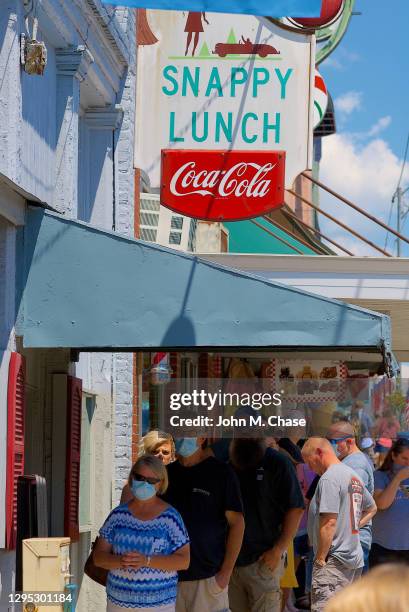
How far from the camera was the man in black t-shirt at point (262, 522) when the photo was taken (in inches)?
339

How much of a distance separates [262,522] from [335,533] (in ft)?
1.70

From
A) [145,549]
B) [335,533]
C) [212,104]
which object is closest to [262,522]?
[335,533]

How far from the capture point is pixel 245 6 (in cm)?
809

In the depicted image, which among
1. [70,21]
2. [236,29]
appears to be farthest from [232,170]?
[70,21]

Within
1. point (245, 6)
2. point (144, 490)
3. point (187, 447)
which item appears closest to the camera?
point (144, 490)

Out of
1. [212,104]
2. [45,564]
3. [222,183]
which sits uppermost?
[212,104]

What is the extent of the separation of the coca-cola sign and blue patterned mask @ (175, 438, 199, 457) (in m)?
3.60

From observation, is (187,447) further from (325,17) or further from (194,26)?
(325,17)

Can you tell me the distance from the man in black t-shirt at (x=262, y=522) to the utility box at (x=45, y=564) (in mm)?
2150

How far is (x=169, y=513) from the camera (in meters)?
7.11

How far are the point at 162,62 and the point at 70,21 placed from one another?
173 cm

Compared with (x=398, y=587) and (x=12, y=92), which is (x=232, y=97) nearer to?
(x=12, y=92)

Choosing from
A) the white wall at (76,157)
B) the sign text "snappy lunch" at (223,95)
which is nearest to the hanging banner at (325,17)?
the sign text "snappy lunch" at (223,95)

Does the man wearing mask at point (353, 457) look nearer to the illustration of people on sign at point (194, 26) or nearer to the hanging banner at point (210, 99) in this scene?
the hanging banner at point (210, 99)
